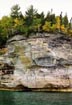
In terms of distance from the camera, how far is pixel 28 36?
103 meters

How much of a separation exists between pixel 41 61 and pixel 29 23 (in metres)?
14.1

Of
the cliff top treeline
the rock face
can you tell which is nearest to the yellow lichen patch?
the rock face

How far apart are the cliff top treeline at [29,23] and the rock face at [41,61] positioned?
298cm

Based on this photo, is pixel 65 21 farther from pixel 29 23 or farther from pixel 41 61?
pixel 41 61

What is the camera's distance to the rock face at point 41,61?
318 feet

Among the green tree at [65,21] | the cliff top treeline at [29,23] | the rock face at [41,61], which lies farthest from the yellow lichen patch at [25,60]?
the green tree at [65,21]

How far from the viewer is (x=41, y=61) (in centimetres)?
9788

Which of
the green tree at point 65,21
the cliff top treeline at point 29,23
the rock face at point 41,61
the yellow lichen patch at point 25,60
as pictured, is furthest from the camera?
the green tree at point 65,21

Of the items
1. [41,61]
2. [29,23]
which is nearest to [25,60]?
[41,61]

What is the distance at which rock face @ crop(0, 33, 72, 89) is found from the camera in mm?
96812

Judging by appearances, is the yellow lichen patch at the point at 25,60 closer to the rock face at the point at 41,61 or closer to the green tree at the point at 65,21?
the rock face at the point at 41,61

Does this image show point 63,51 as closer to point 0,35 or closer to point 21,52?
point 21,52

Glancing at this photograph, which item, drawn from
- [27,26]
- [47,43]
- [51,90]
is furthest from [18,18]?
[51,90]

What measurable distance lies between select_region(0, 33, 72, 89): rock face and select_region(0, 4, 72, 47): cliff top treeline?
9.79ft
